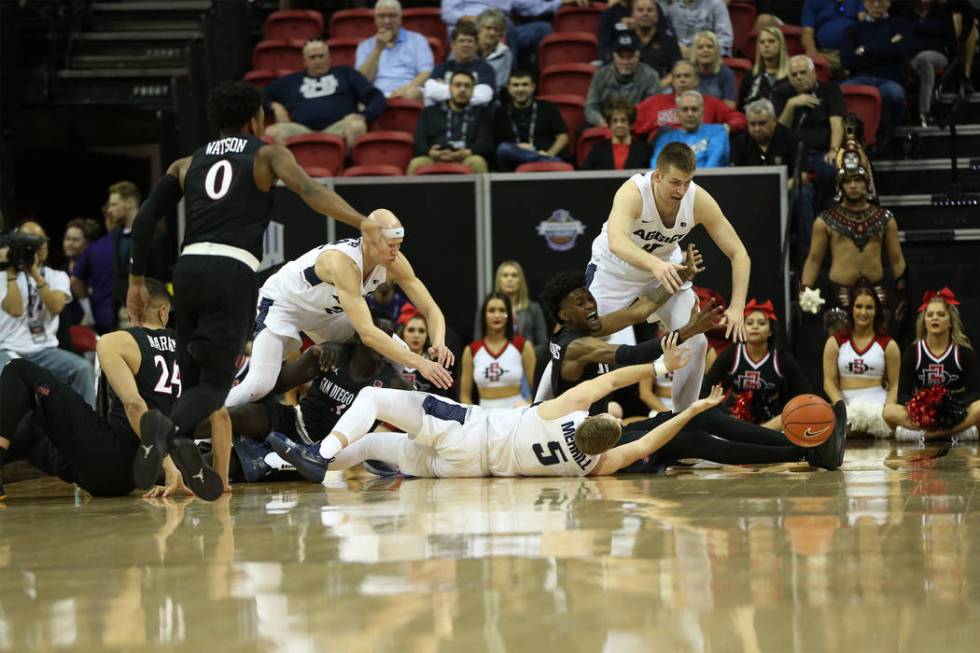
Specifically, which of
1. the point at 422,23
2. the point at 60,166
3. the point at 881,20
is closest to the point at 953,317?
the point at 881,20

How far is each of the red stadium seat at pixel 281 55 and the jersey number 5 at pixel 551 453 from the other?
732 cm

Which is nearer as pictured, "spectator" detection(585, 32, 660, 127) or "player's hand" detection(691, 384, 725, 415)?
"player's hand" detection(691, 384, 725, 415)

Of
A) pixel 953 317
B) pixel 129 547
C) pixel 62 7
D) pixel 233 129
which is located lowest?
pixel 129 547

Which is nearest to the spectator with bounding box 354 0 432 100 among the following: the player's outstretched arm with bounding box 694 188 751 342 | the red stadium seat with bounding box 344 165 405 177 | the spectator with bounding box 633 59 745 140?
the red stadium seat with bounding box 344 165 405 177

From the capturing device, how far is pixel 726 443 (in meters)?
6.64

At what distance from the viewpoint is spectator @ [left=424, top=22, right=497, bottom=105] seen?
11.4m

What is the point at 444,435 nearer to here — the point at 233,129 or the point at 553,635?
the point at 233,129

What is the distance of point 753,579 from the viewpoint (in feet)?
10.9

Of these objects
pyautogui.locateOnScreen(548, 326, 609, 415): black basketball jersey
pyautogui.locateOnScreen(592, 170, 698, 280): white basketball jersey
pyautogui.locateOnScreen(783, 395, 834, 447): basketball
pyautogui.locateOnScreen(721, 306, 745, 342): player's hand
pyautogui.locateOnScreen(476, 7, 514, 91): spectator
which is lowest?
pyautogui.locateOnScreen(783, 395, 834, 447): basketball

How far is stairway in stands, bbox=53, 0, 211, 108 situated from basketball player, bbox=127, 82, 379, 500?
7.69 meters

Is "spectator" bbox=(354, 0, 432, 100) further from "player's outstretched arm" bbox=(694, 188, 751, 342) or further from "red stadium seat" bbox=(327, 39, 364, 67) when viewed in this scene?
"player's outstretched arm" bbox=(694, 188, 751, 342)

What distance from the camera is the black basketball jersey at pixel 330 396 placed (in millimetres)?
7531

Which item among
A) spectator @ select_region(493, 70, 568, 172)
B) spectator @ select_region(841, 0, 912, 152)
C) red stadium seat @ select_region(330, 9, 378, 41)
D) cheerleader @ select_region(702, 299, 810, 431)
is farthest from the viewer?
red stadium seat @ select_region(330, 9, 378, 41)

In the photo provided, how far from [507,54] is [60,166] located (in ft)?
20.0
